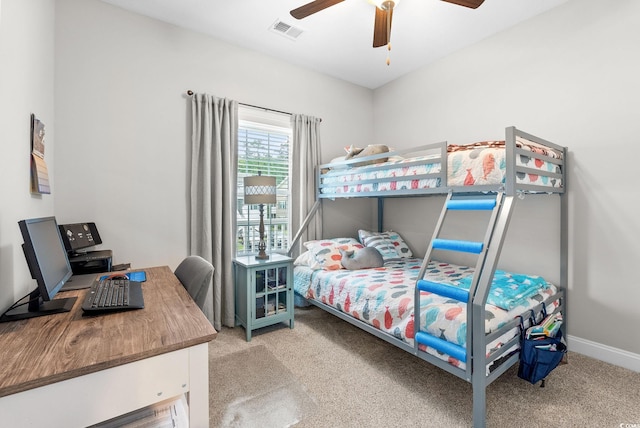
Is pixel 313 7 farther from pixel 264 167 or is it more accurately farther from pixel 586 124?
Answer: pixel 586 124

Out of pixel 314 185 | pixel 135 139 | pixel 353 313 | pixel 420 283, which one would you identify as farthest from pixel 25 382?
pixel 314 185

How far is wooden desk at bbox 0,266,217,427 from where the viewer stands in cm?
79

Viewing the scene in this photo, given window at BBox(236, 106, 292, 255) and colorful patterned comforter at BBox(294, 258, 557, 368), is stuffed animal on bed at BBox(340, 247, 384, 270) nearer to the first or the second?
colorful patterned comforter at BBox(294, 258, 557, 368)

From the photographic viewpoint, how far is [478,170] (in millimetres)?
1981

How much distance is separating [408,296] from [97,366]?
1.77m

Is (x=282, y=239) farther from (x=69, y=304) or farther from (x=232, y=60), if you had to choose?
(x=69, y=304)

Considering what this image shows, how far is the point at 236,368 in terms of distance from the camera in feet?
7.02

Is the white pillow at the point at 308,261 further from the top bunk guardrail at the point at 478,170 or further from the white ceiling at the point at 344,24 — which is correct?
the white ceiling at the point at 344,24

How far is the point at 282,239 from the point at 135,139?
176 centimetres

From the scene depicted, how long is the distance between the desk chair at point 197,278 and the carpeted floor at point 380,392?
2.33ft

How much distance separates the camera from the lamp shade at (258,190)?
273 cm

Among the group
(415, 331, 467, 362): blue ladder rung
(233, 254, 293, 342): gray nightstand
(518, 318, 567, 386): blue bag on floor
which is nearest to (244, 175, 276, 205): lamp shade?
(233, 254, 293, 342): gray nightstand

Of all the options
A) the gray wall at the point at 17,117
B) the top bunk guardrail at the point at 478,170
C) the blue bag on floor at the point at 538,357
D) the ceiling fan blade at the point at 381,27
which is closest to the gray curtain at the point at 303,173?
the top bunk guardrail at the point at 478,170

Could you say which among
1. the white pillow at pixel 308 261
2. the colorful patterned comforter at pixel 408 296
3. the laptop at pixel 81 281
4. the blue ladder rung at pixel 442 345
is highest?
the laptop at pixel 81 281
